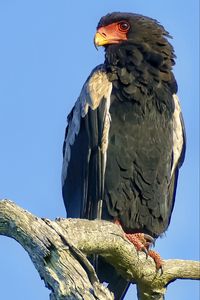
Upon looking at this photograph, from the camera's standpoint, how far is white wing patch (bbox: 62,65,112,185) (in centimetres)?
906

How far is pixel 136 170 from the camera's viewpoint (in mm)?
8875

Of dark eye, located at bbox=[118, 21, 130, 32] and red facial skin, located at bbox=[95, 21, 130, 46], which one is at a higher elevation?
dark eye, located at bbox=[118, 21, 130, 32]

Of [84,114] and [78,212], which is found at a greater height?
[84,114]

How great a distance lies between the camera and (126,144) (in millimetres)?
8906

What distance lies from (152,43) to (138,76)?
0.65m

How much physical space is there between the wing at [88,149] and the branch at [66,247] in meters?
1.79

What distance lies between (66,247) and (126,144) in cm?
316

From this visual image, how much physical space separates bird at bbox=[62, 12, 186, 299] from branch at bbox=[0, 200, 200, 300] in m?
1.50

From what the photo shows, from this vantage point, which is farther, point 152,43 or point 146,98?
point 152,43

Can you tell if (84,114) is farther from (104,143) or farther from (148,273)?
(148,273)

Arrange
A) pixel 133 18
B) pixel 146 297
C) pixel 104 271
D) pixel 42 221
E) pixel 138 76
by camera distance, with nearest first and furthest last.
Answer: pixel 42 221, pixel 146 297, pixel 104 271, pixel 138 76, pixel 133 18

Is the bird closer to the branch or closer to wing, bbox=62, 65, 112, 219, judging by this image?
wing, bbox=62, 65, 112, 219

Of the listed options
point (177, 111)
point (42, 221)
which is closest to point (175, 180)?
point (177, 111)

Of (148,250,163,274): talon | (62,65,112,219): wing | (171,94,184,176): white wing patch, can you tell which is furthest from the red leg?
(171,94,184,176): white wing patch
